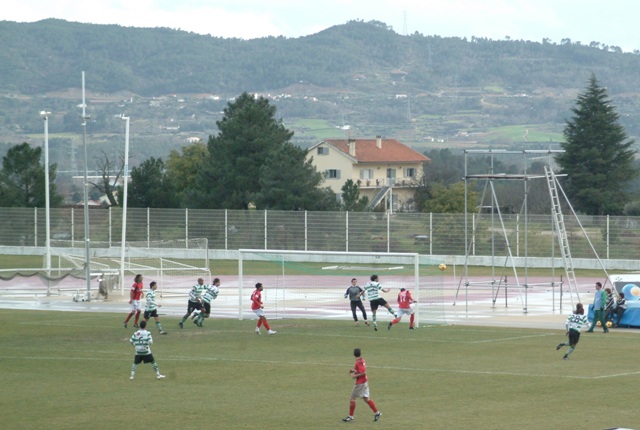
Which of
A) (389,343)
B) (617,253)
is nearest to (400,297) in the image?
(389,343)

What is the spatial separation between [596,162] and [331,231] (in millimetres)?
29821

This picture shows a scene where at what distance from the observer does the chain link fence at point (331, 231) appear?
62.9 m

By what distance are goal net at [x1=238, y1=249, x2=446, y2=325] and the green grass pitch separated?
11.9 ft

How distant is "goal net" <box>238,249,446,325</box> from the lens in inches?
1620

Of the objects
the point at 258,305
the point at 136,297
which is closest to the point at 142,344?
the point at 258,305

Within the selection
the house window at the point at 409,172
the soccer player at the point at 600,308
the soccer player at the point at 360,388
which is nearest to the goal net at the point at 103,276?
the soccer player at the point at 600,308

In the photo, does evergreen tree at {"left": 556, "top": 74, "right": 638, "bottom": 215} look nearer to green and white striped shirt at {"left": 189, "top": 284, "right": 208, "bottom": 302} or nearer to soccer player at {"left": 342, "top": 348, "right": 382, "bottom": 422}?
green and white striped shirt at {"left": 189, "top": 284, "right": 208, "bottom": 302}

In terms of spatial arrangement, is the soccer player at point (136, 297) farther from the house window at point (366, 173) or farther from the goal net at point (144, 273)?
the house window at point (366, 173)

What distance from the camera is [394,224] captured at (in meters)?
66.1

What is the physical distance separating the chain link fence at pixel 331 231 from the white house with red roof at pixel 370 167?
58.0m

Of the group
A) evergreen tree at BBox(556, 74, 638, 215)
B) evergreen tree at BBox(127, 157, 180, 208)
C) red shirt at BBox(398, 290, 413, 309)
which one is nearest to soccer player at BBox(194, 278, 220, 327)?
red shirt at BBox(398, 290, 413, 309)

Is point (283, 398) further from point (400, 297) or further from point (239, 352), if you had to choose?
point (400, 297)

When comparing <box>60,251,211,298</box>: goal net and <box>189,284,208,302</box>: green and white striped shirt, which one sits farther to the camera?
<box>60,251,211,298</box>: goal net

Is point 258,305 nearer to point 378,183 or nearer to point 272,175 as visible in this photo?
point 272,175
